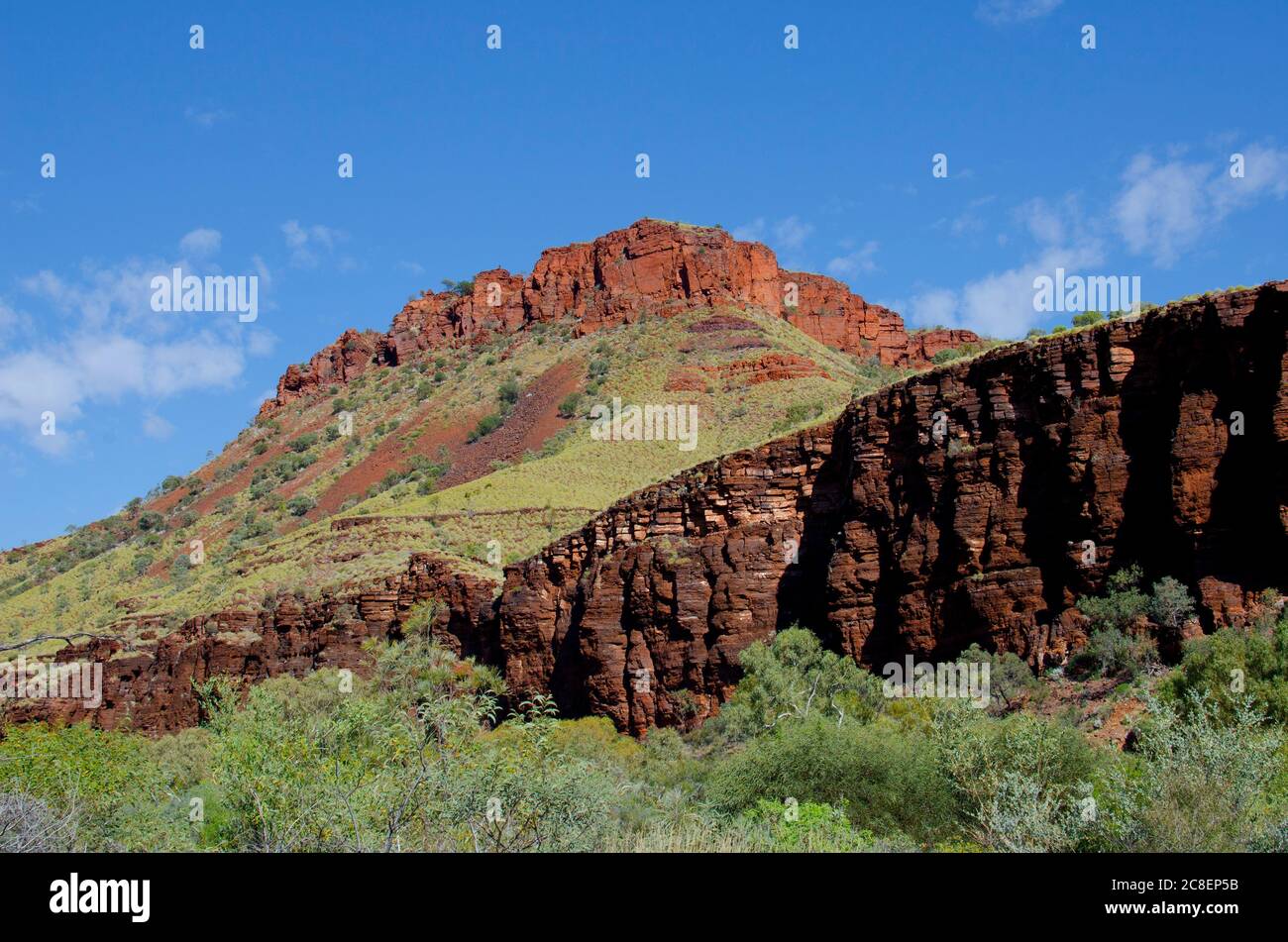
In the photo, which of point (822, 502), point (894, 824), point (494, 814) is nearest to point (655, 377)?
point (822, 502)

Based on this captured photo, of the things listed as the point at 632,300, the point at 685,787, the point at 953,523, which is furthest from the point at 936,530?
the point at 632,300

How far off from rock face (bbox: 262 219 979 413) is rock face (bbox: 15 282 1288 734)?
64457 millimetres

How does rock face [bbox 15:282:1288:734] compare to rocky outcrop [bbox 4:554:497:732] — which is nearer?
rock face [bbox 15:282:1288:734]

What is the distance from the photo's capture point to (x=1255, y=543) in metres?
27.8

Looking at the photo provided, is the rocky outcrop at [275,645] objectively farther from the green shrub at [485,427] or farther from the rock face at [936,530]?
the green shrub at [485,427]

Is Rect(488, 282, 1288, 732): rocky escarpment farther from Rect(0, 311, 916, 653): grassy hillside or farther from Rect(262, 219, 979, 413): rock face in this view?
Rect(262, 219, 979, 413): rock face

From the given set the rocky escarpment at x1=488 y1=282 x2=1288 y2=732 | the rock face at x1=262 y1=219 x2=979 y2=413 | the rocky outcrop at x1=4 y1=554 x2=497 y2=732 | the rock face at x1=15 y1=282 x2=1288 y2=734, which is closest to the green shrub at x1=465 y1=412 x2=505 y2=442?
the rock face at x1=262 y1=219 x2=979 y2=413

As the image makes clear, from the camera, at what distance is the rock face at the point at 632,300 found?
112688 millimetres

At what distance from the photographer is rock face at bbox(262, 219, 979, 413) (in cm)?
11269

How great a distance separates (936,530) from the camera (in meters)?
35.2

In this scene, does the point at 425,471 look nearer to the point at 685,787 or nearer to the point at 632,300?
the point at 632,300

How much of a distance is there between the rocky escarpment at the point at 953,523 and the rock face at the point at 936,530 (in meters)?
0.06
